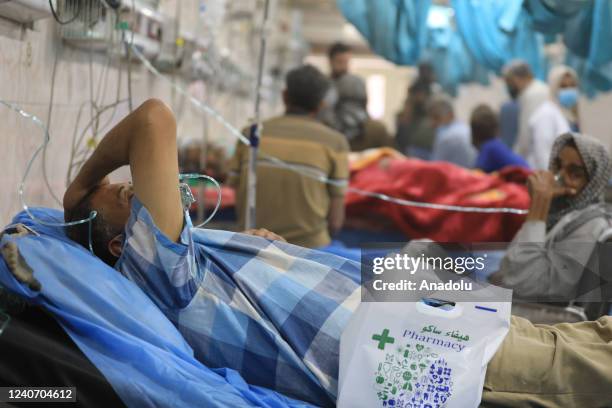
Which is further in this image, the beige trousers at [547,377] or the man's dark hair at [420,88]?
the man's dark hair at [420,88]

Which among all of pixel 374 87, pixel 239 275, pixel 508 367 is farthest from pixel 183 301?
pixel 374 87

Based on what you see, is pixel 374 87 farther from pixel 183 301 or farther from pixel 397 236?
pixel 183 301

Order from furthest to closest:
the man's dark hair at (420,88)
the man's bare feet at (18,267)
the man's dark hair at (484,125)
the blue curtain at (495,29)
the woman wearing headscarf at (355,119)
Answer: the man's dark hair at (420,88), the woman wearing headscarf at (355,119), the man's dark hair at (484,125), the blue curtain at (495,29), the man's bare feet at (18,267)

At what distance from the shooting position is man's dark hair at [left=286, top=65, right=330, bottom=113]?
3877 millimetres

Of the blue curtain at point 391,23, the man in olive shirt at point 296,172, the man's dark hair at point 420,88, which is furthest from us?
the man's dark hair at point 420,88

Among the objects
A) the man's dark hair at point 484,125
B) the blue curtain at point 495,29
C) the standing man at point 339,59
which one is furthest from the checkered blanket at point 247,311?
the standing man at point 339,59

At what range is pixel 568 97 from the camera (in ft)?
18.7

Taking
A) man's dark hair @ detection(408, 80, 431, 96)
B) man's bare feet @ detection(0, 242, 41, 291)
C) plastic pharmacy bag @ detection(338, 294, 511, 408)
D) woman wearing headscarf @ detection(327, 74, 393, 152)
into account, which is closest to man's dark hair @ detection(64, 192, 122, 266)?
man's bare feet @ detection(0, 242, 41, 291)

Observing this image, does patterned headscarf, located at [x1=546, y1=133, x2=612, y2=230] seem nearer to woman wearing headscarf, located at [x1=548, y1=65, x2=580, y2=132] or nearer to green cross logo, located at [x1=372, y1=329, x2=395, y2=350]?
green cross logo, located at [x1=372, y1=329, x2=395, y2=350]

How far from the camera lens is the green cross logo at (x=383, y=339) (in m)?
1.71

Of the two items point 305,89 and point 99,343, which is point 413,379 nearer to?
point 99,343

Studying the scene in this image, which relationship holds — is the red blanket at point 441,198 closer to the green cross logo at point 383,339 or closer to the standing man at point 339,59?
the standing man at point 339,59

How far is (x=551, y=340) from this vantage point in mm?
1980

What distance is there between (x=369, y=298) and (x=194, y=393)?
1.37 feet
